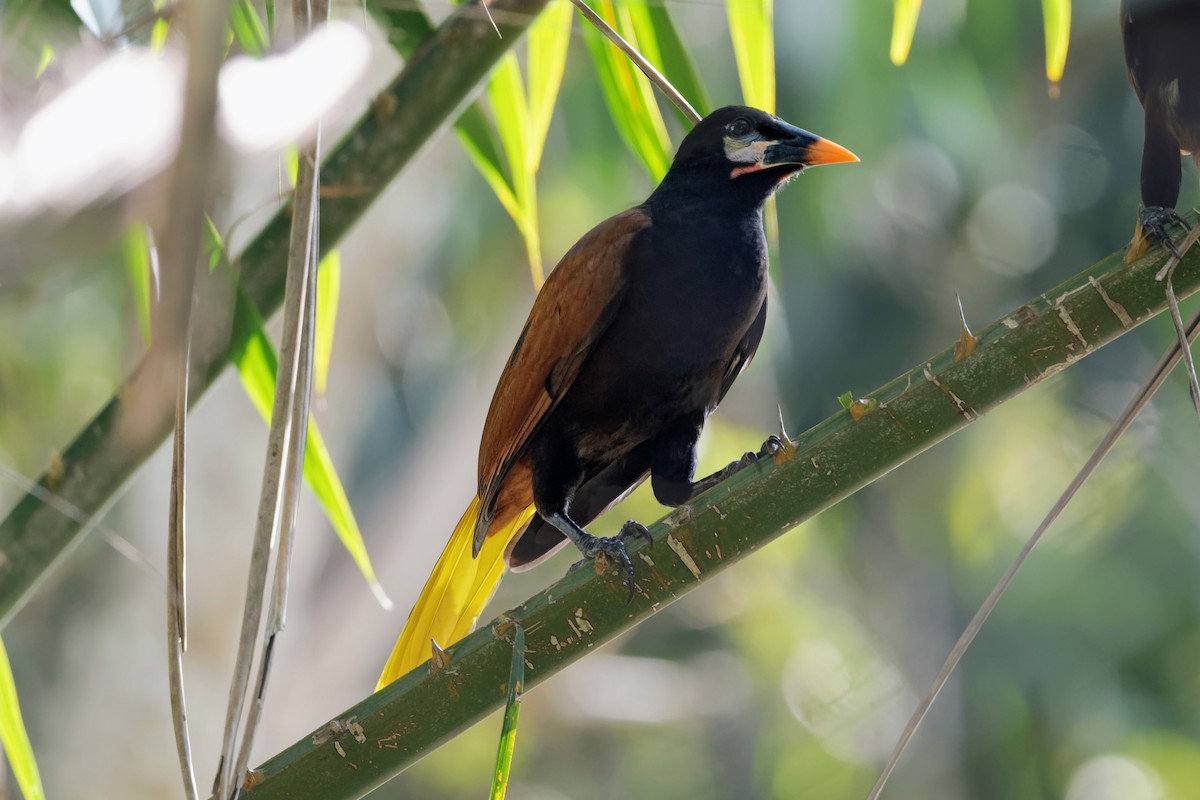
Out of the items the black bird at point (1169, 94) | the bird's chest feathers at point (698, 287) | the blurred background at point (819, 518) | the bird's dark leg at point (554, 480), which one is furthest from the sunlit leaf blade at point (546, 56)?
the blurred background at point (819, 518)

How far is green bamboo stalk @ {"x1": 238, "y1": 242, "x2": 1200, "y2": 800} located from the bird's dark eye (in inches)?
42.9

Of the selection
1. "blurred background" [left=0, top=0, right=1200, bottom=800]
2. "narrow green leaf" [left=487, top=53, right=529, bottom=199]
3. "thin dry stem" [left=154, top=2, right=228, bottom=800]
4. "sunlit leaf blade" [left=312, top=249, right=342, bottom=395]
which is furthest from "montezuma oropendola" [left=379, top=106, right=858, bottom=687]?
"blurred background" [left=0, top=0, right=1200, bottom=800]

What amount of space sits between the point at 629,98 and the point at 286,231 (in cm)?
43

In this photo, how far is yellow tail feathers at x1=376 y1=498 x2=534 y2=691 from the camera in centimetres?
182

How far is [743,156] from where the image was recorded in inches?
84.5

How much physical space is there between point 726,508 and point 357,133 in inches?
26.0

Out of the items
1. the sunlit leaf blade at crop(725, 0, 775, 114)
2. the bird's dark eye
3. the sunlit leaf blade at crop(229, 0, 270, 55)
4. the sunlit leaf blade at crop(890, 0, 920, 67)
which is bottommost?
the sunlit leaf blade at crop(890, 0, 920, 67)

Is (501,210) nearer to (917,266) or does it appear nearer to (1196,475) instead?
(917,266)

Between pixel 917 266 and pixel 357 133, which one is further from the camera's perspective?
pixel 917 266

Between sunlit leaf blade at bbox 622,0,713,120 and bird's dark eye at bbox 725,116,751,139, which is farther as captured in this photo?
bird's dark eye at bbox 725,116,751,139

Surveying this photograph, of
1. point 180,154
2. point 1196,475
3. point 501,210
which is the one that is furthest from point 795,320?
point 180,154

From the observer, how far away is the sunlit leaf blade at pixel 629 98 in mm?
1471

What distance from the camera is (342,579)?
7.42 m

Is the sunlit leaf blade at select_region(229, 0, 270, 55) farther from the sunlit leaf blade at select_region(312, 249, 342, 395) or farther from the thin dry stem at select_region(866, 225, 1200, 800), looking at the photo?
the thin dry stem at select_region(866, 225, 1200, 800)
